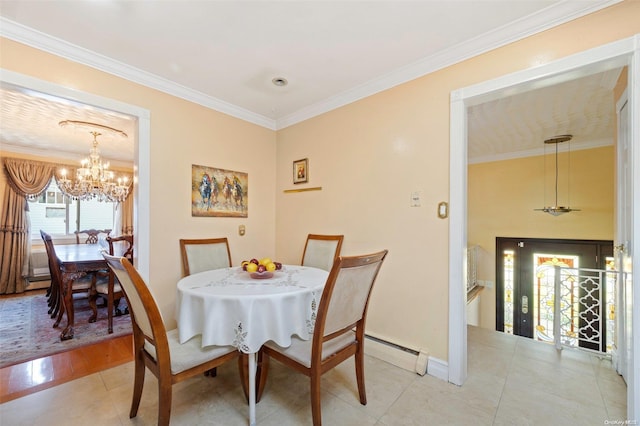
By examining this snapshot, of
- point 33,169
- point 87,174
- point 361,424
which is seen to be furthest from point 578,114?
point 33,169

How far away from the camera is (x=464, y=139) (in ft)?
6.56

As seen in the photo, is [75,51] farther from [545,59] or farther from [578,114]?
[578,114]

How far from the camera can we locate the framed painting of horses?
271 centimetres

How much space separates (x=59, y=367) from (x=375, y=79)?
3.63 metres

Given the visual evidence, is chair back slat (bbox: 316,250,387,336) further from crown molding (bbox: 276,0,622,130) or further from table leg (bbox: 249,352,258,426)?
crown molding (bbox: 276,0,622,130)

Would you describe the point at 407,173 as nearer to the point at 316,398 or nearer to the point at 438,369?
the point at 438,369

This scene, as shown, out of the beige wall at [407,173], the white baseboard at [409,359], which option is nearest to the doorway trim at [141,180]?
the beige wall at [407,173]

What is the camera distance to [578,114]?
2.98 meters

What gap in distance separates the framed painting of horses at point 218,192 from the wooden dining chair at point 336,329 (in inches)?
65.0

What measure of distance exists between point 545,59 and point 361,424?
2.50 m

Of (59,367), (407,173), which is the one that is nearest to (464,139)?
(407,173)

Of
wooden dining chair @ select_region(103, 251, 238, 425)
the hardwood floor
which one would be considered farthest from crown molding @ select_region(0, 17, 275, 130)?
the hardwood floor

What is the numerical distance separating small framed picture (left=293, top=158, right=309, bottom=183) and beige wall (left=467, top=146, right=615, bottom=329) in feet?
12.1

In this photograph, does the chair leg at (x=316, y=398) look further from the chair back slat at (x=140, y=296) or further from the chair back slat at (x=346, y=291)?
the chair back slat at (x=140, y=296)
